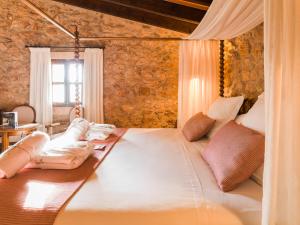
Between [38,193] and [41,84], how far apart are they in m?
4.06

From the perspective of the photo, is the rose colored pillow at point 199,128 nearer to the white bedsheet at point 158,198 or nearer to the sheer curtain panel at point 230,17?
the white bedsheet at point 158,198

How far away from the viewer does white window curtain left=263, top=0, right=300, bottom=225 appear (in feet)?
3.05

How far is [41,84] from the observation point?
16.1 feet

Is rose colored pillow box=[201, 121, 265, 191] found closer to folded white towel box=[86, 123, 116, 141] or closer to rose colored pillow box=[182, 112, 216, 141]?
rose colored pillow box=[182, 112, 216, 141]

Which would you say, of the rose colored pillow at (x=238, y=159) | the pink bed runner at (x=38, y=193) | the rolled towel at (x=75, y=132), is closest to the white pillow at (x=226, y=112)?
the rose colored pillow at (x=238, y=159)

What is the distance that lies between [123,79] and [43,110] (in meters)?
1.66

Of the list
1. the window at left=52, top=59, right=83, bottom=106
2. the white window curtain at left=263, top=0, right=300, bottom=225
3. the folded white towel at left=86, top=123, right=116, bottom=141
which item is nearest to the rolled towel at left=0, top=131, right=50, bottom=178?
the folded white towel at left=86, top=123, right=116, bottom=141

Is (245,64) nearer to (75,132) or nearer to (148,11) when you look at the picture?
(148,11)

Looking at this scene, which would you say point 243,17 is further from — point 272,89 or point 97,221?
point 97,221

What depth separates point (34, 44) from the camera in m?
4.93

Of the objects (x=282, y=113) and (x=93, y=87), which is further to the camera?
(x=93, y=87)

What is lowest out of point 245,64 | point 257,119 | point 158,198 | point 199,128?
point 158,198

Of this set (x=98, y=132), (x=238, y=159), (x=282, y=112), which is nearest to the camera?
(x=282, y=112)

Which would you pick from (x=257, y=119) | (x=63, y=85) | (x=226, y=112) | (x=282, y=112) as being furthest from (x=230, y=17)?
(x=63, y=85)
